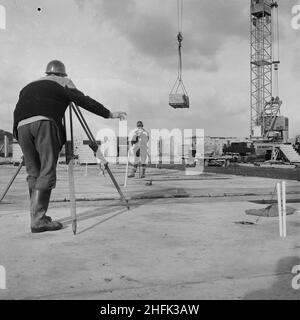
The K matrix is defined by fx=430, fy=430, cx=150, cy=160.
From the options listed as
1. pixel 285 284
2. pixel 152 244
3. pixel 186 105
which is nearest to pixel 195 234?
pixel 152 244

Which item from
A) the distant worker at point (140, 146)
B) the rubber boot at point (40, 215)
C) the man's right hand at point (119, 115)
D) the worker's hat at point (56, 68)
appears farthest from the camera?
the distant worker at point (140, 146)

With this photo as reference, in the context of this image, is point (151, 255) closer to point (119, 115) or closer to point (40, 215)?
point (40, 215)

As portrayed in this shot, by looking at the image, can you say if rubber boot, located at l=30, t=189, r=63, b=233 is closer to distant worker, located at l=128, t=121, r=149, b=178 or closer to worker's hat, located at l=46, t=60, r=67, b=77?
worker's hat, located at l=46, t=60, r=67, b=77

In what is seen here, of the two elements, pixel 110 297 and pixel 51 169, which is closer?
pixel 110 297

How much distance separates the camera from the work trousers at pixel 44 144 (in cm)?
437

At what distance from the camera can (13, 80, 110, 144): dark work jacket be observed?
441cm

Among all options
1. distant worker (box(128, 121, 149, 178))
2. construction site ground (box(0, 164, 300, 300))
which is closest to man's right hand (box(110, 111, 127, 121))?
construction site ground (box(0, 164, 300, 300))

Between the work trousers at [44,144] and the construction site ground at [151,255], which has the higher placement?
the work trousers at [44,144]

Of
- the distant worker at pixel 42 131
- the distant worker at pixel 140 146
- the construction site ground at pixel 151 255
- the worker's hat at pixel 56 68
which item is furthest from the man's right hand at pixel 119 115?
the distant worker at pixel 140 146

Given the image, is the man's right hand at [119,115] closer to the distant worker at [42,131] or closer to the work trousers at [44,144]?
the distant worker at [42,131]
